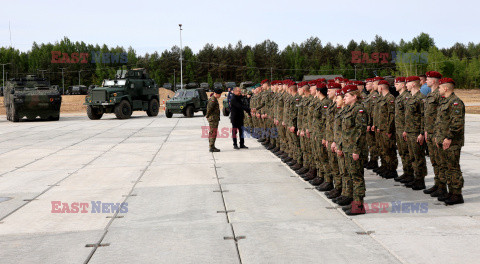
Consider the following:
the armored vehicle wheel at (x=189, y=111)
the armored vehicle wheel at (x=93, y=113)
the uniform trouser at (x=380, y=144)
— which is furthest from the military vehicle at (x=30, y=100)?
the uniform trouser at (x=380, y=144)

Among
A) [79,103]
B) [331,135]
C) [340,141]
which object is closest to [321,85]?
[331,135]

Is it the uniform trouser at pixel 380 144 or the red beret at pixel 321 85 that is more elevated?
the red beret at pixel 321 85

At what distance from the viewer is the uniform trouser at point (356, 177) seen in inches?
266

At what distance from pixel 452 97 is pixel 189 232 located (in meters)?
4.10

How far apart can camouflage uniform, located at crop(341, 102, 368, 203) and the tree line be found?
125m

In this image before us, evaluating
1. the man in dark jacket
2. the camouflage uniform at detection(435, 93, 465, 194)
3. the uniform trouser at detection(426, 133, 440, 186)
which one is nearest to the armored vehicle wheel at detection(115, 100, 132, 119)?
the man in dark jacket

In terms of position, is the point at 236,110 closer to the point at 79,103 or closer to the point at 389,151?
the point at 389,151

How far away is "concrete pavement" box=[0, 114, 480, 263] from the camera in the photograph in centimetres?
514

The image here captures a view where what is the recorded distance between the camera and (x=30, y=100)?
2791 centimetres

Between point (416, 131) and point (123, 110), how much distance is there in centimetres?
2370

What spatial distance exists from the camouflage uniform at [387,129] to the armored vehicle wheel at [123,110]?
22.2 meters

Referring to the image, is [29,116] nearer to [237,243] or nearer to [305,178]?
[305,178]

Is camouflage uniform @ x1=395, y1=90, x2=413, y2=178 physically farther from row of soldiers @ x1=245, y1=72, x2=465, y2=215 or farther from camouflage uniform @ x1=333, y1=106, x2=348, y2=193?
camouflage uniform @ x1=333, y1=106, x2=348, y2=193

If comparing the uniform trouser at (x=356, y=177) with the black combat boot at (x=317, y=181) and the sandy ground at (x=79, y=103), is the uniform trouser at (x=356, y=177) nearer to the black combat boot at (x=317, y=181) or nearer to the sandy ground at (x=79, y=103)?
the black combat boot at (x=317, y=181)
